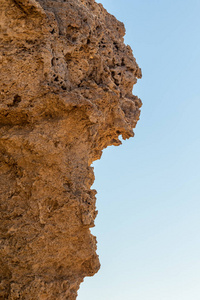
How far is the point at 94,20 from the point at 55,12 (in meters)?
0.83

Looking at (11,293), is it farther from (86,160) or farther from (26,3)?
(26,3)

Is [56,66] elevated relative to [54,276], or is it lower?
elevated

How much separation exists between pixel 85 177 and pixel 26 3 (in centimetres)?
242

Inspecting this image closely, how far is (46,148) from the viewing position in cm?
387

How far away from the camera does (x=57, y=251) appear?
12.1ft

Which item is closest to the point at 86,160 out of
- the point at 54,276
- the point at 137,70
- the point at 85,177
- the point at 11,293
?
the point at 85,177

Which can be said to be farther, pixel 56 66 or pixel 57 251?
→ pixel 56 66

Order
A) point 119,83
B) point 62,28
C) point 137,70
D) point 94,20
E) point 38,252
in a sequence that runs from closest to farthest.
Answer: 1. point 38,252
2. point 62,28
3. point 94,20
4. point 119,83
5. point 137,70

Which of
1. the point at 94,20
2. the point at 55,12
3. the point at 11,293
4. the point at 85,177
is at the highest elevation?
the point at 94,20

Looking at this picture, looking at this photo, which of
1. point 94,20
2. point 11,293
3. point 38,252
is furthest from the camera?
point 94,20

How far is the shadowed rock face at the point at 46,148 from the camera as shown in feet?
11.7

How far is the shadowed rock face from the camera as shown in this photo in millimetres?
3555

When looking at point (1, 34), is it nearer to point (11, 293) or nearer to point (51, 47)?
point (51, 47)

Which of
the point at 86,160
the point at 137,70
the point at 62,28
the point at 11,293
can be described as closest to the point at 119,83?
the point at 137,70
